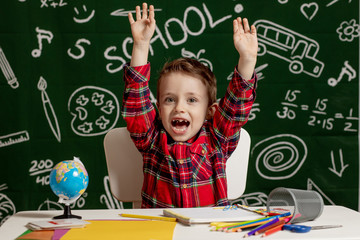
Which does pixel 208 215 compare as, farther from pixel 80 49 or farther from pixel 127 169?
pixel 80 49

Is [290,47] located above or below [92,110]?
above

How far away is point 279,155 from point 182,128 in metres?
1.16

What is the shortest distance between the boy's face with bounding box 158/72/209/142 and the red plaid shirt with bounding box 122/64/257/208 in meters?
0.04

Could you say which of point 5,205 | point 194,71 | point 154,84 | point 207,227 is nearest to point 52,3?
point 154,84

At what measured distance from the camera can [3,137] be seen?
8.07ft

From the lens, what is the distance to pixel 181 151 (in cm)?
151

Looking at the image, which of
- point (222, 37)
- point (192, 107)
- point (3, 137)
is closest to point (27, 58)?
point (3, 137)

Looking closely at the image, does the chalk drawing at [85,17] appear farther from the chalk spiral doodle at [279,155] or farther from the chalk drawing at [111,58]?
the chalk spiral doodle at [279,155]

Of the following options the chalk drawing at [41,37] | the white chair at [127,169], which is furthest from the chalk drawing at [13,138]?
the white chair at [127,169]

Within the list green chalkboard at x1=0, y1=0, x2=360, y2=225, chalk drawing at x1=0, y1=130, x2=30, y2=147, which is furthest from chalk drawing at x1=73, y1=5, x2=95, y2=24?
chalk drawing at x1=0, y1=130, x2=30, y2=147

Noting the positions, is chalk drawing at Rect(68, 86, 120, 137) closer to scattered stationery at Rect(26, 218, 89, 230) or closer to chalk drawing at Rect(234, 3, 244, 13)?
chalk drawing at Rect(234, 3, 244, 13)

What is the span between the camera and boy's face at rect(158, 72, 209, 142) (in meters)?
1.53

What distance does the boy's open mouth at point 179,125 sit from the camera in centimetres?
152

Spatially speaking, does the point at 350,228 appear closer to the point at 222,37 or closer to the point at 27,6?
the point at 222,37
